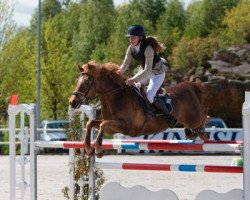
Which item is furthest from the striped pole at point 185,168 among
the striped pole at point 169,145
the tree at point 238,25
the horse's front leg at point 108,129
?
the tree at point 238,25

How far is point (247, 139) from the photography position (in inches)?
224

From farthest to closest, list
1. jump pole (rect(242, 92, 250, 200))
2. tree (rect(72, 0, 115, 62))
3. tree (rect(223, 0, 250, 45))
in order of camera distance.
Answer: tree (rect(72, 0, 115, 62)) < tree (rect(223, 0, 250, 45)) < jump pole (rect(242, 92, 250, 200))

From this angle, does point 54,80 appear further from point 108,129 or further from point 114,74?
point 108,129

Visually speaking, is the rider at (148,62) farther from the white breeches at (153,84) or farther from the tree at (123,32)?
the tree at (123,32)

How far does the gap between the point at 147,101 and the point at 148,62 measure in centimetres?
44

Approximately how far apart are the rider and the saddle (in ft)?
0.14

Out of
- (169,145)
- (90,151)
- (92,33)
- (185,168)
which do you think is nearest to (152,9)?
(92,33)

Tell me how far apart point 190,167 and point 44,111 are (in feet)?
97.0

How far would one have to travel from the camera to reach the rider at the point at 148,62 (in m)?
7.12

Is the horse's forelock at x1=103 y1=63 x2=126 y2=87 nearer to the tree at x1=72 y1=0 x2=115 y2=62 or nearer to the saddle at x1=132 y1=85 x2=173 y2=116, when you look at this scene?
the saddle at x1=132 y1=85 x2=173 y2=116

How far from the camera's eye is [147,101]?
7.29 meters

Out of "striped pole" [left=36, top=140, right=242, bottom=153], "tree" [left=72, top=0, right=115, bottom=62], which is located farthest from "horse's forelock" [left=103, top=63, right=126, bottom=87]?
"tree" [left=72, top=0, right=115, bottom=62]

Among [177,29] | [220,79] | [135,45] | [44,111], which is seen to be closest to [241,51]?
[220,79]

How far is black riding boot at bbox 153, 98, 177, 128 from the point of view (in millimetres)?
7266
